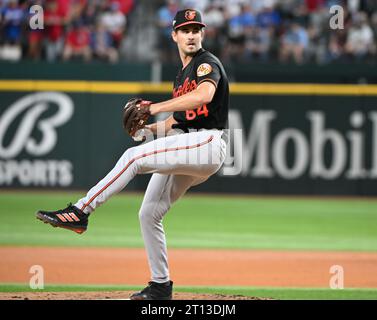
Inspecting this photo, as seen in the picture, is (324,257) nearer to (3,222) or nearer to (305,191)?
(3,222)

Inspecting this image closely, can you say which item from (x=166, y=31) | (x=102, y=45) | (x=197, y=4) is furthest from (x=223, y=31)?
(x=102, y=45)

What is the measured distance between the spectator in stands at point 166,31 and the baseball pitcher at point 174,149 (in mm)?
10406

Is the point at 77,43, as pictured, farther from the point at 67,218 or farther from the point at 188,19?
the point at 67,218

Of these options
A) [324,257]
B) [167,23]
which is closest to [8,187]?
[167,23]

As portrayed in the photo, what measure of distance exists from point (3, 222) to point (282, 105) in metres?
6.19

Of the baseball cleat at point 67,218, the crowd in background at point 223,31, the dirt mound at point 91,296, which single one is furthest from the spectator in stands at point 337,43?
the baseball cleat at point 67,218

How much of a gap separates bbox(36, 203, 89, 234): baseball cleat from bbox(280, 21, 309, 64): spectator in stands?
11.1 metres

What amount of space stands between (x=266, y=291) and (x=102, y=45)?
1037 centimetres

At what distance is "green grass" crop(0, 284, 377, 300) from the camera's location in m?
7.07

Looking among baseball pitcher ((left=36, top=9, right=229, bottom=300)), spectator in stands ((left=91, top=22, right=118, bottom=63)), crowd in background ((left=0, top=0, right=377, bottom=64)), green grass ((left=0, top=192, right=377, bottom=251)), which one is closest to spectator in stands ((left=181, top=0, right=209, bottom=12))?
crowd in background ((left=0, top=0, right=377, bottom=64))

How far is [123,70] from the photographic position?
640 inches

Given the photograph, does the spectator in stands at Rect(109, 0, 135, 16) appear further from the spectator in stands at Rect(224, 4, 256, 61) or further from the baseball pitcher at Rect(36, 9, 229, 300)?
the baseball pitcher at Rect(36, 9, 229, 300)

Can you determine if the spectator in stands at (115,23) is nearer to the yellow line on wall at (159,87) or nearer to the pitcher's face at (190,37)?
the yellow line on wall at (159,87)

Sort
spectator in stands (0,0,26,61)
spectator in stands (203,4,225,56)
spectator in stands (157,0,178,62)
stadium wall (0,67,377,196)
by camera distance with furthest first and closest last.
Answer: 1. spectator in stands (157,0,178,62)
2. spectator in stands (203,4,225,56)
3. spectator in stands (0,0,26,61)
4. stadium wall (0,67,377,196)
